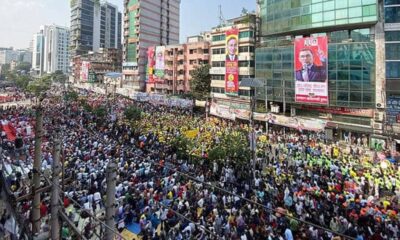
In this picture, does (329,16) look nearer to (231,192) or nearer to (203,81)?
(203,81)

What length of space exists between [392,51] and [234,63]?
811 inches

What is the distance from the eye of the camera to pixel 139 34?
72.9 m

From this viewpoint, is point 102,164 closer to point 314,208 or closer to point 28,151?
point 28,151

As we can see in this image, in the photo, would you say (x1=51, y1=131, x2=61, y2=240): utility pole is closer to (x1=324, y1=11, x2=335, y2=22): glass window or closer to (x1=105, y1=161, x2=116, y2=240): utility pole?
(x1=105, y1=161, x2=116, y2=240): utility pole

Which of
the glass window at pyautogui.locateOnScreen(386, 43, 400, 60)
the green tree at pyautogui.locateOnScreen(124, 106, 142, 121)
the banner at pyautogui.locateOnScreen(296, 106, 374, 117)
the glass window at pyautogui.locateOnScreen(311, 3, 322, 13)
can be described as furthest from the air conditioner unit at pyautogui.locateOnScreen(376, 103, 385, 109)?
the green tree at pyautogui.locateOnScreen(124, 106, 142, 121)

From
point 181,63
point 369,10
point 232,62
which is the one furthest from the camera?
point 181,63

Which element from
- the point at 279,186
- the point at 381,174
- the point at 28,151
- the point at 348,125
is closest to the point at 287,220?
the point at 279,186

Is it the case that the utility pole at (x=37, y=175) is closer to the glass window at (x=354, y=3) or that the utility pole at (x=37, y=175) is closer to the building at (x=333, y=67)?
the building at (x=333, y=67)

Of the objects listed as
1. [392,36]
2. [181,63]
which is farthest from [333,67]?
[181,63]

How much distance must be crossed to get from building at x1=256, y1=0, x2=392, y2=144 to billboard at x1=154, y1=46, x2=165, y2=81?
27.1 meters

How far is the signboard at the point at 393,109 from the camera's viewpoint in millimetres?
28459

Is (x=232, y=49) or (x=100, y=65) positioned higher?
(x=100, y=65)

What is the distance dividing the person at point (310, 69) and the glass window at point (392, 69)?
591cm

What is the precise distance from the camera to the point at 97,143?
21.9 m
